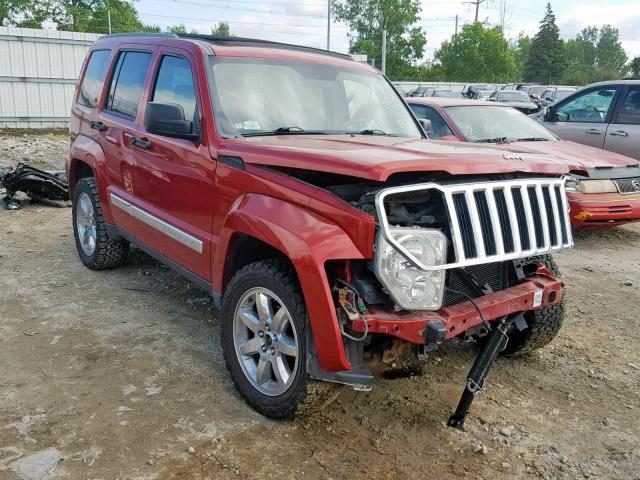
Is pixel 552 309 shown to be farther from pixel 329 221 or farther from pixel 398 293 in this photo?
pixel 329 221

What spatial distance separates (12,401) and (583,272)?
17.1 ft

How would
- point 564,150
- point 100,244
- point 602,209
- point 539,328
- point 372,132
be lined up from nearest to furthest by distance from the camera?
point 539,328, point 372,132, point 100,244, point 602,209, point 564,150

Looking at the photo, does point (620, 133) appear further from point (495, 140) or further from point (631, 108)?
point (495, 140)

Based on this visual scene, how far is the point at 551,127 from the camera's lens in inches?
378

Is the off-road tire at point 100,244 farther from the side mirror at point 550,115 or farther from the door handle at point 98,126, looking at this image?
the side mirror at point 550,115

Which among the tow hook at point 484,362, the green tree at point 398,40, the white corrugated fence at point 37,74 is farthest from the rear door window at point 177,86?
the green tree at point 398,40

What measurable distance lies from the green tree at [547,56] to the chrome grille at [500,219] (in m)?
79.7

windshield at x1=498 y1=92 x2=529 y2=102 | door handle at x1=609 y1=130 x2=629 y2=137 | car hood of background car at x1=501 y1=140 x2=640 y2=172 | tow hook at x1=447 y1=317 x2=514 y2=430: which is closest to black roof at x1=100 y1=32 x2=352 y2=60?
tow hook at x1=447 y1=317 x2=514 y2=430

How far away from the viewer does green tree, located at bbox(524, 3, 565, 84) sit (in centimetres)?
7594

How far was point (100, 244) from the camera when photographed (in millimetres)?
5527

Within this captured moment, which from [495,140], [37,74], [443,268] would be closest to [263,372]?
[443,268]

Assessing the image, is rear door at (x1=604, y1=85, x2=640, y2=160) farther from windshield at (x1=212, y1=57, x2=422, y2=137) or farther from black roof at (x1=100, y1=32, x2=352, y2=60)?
black roof at (x1=100, y1=32, x2=352, y2=60)

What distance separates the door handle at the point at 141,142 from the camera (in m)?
4.27

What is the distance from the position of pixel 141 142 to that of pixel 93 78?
5.67 ft
